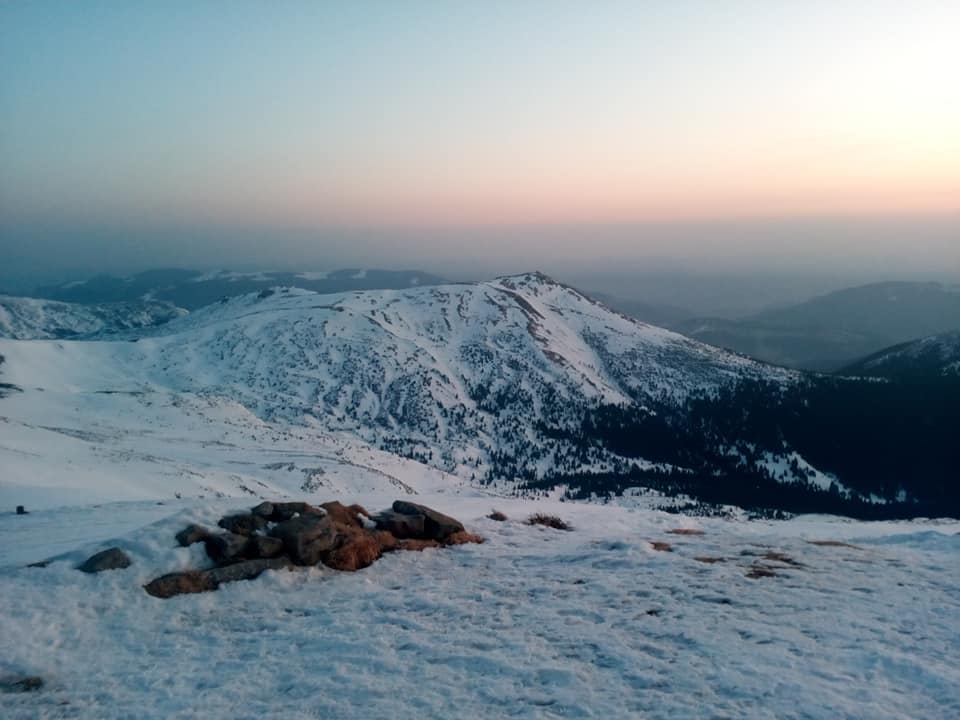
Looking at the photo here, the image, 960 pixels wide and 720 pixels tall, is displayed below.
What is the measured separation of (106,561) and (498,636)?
36.9 ft

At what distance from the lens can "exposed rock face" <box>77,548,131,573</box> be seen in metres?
17.5

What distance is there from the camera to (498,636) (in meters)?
14.7

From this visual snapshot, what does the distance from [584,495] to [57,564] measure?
15844 cm

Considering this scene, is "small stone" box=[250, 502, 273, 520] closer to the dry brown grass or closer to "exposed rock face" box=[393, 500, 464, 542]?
"exposed rock face" box=[393, 500, 464, 542]

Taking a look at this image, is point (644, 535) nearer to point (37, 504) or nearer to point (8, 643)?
point (8, 643)

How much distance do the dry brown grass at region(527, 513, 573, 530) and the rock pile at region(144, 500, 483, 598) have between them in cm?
554

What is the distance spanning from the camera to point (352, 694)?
12062 mm

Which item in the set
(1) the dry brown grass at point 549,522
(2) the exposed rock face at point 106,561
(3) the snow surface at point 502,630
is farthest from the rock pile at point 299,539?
(1) the dry brown grass at point 549,522

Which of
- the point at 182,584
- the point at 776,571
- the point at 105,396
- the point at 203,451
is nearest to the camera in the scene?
the point at 182,584

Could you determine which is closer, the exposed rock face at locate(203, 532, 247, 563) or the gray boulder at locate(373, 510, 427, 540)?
the exposed rock face at locate(203, 532, 247, 563)

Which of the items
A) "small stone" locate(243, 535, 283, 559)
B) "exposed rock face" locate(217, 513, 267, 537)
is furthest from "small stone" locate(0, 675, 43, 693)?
"exposed rock face" locate(217, 513, 267, 537)

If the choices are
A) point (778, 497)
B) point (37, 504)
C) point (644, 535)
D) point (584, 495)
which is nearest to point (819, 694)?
point (644, 535)

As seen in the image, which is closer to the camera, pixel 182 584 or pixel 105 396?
pixel 182 584

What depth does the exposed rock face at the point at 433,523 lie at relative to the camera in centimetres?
2403
